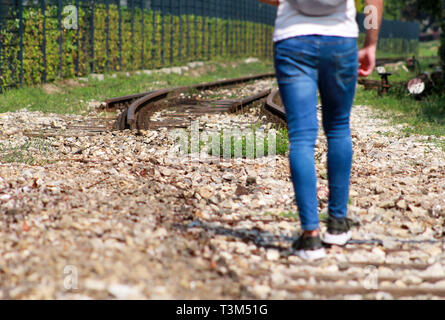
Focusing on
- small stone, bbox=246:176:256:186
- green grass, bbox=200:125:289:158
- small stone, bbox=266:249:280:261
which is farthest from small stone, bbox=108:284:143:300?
green grass, bbox=200:125:289:158

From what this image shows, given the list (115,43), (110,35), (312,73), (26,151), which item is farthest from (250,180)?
(115,43)

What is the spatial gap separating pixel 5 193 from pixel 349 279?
8.37 feet

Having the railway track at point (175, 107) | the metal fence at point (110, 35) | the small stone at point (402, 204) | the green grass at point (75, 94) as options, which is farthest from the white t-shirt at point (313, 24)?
the metal fence at point (110, 35)

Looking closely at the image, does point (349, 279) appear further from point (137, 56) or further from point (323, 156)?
point (137, 56)

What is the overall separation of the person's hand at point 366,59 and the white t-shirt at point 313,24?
0.70ft

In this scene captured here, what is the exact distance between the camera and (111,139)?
7.12 m

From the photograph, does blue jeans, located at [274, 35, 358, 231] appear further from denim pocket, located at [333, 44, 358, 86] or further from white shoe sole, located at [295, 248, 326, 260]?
white shoe sole, located at [295, 248, 326, 260]

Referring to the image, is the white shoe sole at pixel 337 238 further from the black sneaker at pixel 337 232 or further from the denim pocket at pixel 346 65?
the denim pocket at pixel 346 65

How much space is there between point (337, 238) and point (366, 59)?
107 centimetres

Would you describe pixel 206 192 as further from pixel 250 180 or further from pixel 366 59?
pixel 366 59

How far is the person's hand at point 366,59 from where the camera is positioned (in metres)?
3.31

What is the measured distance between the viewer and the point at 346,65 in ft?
10.3

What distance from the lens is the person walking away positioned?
308cm
